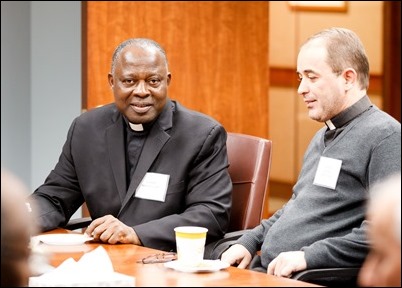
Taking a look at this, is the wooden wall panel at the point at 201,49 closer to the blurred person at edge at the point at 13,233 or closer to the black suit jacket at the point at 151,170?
the black suit jacket at the point at 151,170

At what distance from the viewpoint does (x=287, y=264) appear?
3.07 m

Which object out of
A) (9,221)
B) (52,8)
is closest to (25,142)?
(52,8)

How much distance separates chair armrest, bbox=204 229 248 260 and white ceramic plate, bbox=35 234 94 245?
0.51 meters

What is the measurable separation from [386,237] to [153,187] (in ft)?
7.18

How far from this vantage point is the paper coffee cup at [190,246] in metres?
2.70

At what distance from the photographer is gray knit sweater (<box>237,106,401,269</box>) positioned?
3.09 metres

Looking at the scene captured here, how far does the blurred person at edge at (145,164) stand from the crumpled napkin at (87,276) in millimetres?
1072

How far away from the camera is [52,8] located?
5918 millimetres

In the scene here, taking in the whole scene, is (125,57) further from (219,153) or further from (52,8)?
(52,8)

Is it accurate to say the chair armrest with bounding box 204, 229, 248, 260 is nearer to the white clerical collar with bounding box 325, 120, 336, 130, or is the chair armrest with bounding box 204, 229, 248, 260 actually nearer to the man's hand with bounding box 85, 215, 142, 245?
the man's hand with bounding box 85, 215, 142, 245

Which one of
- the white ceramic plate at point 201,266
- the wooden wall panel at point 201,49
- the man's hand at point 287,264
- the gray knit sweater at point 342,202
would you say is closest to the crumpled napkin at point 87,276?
the white ceramic plate at point 201,266

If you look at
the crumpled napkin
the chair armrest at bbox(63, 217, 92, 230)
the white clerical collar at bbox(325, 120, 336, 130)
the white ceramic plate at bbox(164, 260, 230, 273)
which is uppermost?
the white clerical collar at bbox(325, 120, 336, 130)

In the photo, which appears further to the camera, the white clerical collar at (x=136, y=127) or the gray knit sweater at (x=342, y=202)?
the white clerical collar at (x=136, y=127)

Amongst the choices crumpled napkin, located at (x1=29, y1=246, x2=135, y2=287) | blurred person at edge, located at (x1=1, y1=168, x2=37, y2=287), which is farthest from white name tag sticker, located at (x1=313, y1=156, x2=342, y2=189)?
blurred person at edge, located at (x1=1, y1=168, x2=37, y2=287)
